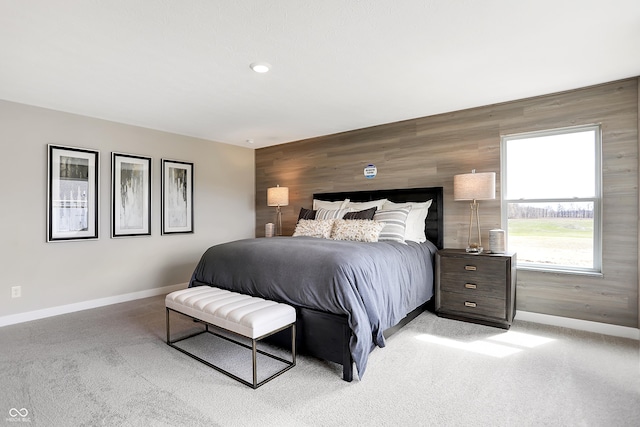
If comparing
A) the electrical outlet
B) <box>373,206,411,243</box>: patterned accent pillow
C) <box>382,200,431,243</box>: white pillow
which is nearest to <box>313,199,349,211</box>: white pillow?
<box>382,200,431,243</box>: white pillow

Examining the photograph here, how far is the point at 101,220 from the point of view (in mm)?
4031

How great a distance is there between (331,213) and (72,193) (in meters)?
3.06

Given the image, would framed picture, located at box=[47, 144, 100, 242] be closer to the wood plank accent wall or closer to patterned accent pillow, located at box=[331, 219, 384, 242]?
the wood plank accent wall

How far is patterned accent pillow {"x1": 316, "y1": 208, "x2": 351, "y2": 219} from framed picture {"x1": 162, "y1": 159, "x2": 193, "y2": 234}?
6.68ft

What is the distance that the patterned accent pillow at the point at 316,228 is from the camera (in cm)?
386

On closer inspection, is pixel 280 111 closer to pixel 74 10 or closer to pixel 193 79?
pixel 193 79

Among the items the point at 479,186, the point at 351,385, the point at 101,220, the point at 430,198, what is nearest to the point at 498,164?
the point at 479,186

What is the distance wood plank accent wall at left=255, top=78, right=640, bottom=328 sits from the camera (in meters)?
2.95

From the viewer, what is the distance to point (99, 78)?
9.33ft

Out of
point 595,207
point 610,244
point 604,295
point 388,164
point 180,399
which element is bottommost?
point 180,399

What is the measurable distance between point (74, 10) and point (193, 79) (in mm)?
1038

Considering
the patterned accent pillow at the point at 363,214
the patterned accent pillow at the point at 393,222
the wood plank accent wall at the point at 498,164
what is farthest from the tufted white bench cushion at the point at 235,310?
the wood plank accent wall at the point at 498,164

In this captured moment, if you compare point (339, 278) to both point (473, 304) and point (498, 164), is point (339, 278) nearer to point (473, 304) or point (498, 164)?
point (473, 304)

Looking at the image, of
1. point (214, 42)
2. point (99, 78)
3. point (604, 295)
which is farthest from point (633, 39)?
point (99, 78)
